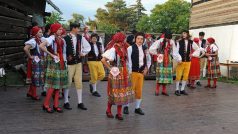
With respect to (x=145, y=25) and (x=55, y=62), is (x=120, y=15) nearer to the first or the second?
(x=145, y=25)

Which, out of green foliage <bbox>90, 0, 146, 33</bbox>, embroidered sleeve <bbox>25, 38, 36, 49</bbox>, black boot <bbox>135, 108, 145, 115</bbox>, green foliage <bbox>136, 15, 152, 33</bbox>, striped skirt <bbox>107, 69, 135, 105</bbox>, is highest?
green foliage <bbox>90, 0, 146, 33</bbox>

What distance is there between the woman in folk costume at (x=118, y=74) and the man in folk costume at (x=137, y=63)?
322mm

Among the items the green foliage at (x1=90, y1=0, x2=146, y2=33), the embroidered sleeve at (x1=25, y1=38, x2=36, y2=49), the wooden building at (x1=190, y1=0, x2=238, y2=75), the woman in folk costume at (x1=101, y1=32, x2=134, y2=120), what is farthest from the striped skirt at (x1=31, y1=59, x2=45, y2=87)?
the green foliage at (x1=90, y1=0, x2=146, y2=33)

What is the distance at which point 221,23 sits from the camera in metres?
17.5

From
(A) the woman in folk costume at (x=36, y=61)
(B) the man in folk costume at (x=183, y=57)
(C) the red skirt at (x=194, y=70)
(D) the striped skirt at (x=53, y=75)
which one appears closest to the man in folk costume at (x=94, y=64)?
(A) the woman in folk costume at (x=36, y=61)

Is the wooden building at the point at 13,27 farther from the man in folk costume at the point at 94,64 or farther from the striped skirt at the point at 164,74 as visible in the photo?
the striped skirt at the point at 164,74

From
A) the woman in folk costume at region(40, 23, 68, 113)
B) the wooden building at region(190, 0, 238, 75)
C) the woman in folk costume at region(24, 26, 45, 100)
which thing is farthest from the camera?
the wooden building at region(190, 0, 238, 75)

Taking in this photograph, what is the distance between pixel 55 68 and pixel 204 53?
6315mm

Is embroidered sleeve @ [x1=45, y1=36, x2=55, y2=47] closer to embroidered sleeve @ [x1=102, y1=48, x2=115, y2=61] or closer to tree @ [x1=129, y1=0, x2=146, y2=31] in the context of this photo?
embroidered sleeve @ [x1=102, y1=48, x2=115, y2=61]

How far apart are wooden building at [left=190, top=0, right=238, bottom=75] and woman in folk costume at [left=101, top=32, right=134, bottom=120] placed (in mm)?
9764

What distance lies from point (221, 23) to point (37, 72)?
10.6m

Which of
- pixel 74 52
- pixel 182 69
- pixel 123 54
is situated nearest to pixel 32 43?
pixel 74 52

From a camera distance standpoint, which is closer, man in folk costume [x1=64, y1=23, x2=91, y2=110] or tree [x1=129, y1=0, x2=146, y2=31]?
man in folk costume [x1=64, y1=23, x2=91, y2=110]

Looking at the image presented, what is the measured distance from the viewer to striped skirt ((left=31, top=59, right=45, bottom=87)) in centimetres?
923
